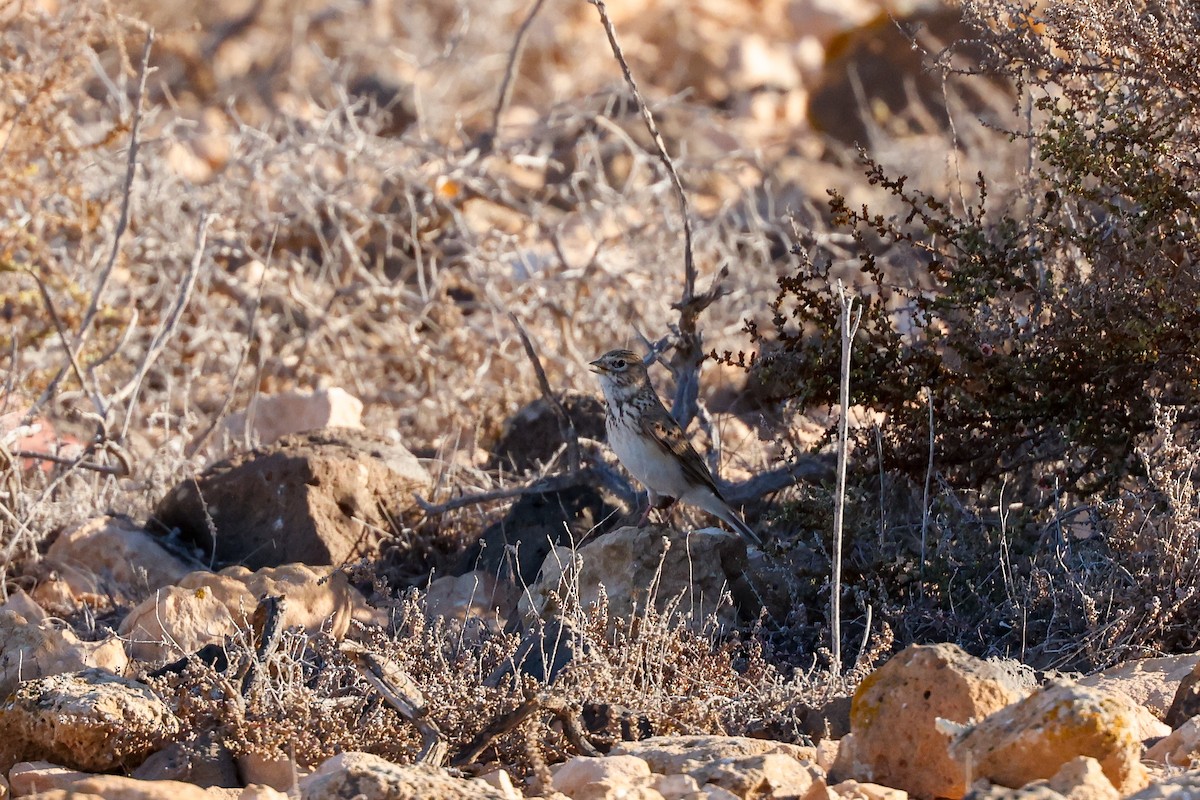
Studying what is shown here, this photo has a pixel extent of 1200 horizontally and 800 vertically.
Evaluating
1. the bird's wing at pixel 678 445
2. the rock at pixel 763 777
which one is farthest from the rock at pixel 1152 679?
the bird's wing at pixel 678 445

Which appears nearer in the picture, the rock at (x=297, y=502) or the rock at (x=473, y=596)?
the rock at (x=473, y=596)

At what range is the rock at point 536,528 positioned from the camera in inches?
228

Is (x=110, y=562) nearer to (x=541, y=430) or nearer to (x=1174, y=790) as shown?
(x=541, y=430)

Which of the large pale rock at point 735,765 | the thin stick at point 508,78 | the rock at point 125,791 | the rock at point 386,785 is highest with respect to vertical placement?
the thin stick at point 508,78

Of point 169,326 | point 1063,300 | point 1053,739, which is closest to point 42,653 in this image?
point 169,326

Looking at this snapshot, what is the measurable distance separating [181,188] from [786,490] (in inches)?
201

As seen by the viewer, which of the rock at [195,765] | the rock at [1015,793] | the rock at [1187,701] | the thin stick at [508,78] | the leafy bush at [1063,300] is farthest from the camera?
the thin stick at [508,78]

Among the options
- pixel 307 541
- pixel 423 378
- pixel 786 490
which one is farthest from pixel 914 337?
pixel 423 378

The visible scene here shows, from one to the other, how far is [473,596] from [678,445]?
1.19 metres

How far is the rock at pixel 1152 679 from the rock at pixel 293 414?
4150 millimetres

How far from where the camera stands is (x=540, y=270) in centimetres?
950

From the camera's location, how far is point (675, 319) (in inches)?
361

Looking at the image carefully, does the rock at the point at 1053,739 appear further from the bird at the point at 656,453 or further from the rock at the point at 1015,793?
the bird at the point at 656,453

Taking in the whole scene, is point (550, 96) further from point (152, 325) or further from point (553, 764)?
point (553, 764)
